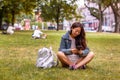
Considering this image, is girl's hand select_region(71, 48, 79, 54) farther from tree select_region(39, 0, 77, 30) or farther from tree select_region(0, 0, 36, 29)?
tree select_region(39, 0, 77, 30)

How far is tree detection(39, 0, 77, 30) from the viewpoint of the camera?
62.8 m

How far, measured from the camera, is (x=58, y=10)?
70.9 metres

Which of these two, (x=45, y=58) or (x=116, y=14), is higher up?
(x=45, y=58)

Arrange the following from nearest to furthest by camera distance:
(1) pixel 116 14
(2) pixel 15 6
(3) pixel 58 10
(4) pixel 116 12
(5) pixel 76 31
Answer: (5) pixel 76 31 → (2) pixel 15 6 → (4) pixel 116 12 → (1) pixel 116 14 → (3) pixel 58 10

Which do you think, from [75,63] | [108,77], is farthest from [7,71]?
[108,77]

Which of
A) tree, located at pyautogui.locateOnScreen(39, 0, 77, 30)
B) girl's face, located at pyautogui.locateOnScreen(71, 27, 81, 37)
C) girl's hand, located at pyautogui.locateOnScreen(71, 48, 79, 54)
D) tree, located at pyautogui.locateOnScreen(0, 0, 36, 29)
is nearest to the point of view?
girl's face, located at pyautogui.locateOnScreen(71, 27, 81, 37)

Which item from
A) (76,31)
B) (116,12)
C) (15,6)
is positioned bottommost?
(116,12)

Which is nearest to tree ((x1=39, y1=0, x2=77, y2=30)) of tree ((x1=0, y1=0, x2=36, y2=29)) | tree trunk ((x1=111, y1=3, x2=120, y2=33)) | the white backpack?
tree trunk ((x1=111, y1=3, x2=120, y2=33))

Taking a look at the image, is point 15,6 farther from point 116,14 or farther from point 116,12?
point 116,14

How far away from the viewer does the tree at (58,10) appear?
62.8 m

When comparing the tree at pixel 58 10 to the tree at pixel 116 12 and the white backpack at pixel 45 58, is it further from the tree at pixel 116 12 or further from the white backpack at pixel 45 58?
the white backpack at pixel 45 58

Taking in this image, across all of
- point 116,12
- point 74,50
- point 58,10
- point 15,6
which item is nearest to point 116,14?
point 116,12

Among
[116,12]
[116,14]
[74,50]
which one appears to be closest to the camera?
[74,50]

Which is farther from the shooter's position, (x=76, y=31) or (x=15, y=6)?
(x=15, y=6)
